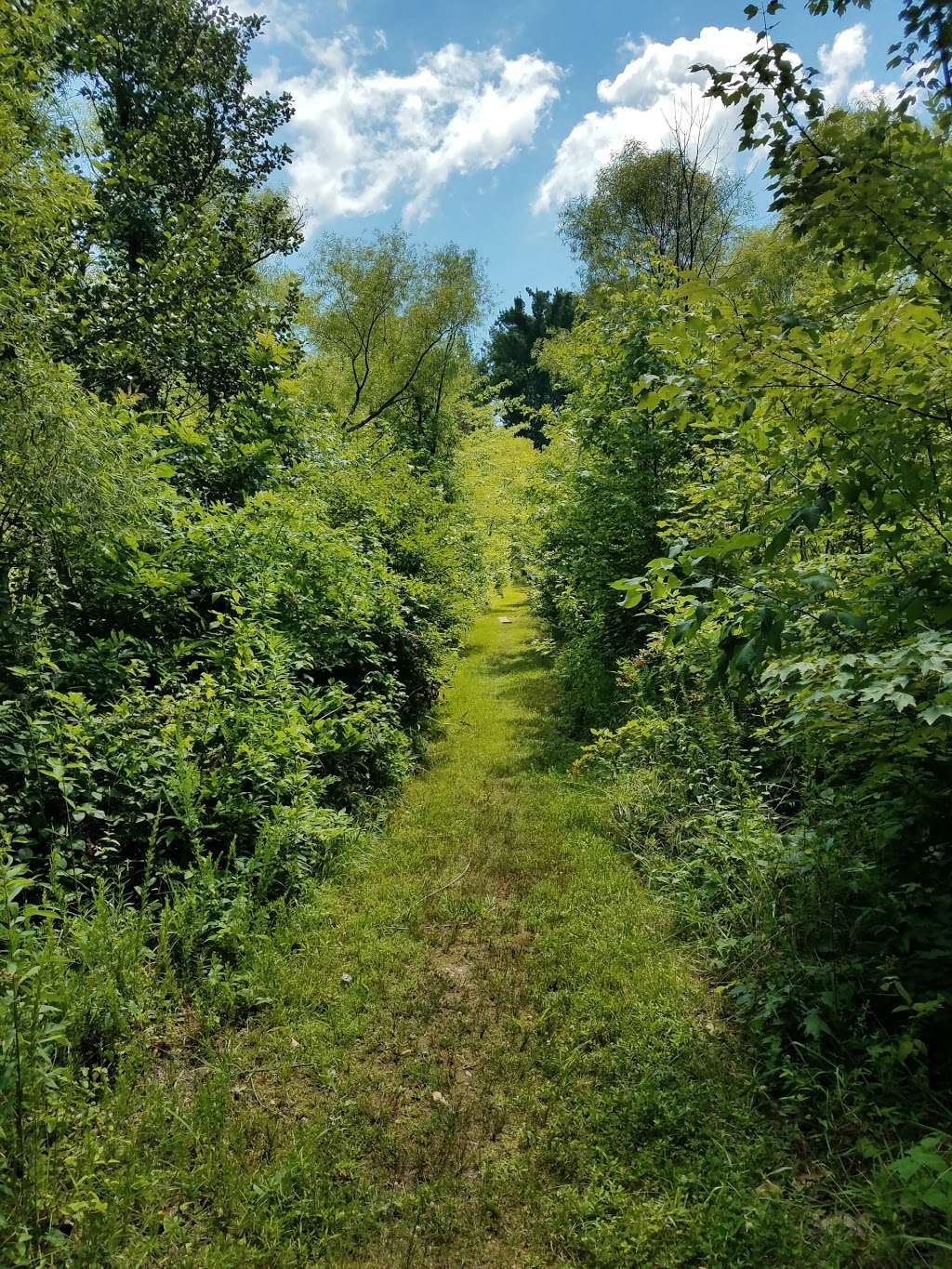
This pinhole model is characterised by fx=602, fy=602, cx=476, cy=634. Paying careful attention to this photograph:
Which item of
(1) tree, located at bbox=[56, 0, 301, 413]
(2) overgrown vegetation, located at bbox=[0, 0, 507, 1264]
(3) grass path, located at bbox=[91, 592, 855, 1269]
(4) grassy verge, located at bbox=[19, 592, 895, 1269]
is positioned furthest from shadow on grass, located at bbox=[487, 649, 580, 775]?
(1) tree, located at bbox=[56, 0, 301, 413]

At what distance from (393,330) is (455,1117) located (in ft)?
61.9

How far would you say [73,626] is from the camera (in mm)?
4410

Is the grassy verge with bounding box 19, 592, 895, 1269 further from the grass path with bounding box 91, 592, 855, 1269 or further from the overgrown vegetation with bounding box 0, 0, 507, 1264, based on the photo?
the overgrown vegetation with bounding box 0, 0, 507, 1264

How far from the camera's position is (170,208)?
10195 millimetres

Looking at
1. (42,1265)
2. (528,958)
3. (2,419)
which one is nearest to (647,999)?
(528,958)

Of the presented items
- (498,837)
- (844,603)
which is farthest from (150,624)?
(844,603)

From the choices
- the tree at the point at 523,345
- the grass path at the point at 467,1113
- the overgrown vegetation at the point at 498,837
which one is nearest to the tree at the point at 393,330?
the overgrown vegetation at the point at 498,837

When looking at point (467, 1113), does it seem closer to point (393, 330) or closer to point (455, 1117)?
point (455, 1117)

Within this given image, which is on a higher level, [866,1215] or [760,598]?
[760,598]

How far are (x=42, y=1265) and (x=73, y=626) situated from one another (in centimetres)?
361

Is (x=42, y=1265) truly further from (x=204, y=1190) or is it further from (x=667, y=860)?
(x=667, y=860)

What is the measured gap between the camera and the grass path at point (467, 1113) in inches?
82.9

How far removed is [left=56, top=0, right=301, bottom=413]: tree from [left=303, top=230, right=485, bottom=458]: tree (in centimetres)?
441

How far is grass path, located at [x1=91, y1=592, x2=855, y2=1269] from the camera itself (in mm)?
2105
